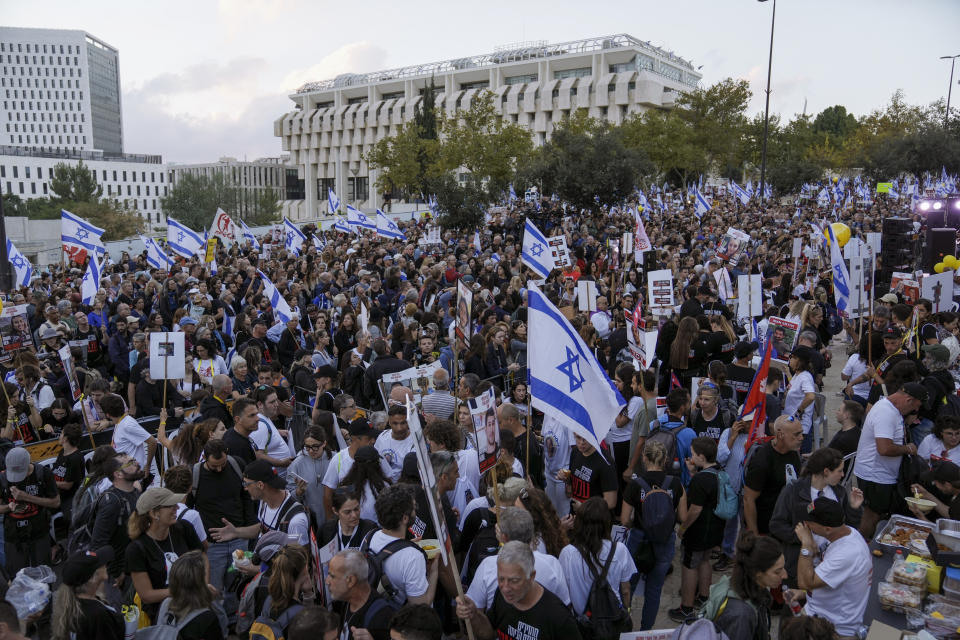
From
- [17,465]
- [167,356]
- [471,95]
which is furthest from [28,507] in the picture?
[471,95]

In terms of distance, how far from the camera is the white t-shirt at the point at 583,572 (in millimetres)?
4273

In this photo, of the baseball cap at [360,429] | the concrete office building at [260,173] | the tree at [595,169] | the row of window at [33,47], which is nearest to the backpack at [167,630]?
the baseball cap at [360,429]

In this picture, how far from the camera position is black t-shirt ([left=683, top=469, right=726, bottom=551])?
5.41 m

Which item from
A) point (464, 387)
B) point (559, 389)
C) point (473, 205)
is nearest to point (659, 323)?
point (464, 387)

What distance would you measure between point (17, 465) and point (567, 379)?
4579 millimetres

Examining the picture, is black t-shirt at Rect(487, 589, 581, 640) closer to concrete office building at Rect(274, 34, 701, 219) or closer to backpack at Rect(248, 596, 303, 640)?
backpack at Rect(248, 596, 303, 640)

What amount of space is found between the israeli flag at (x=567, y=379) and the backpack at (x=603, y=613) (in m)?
0.91

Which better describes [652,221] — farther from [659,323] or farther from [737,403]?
[737,403]

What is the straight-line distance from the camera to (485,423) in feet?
19.5

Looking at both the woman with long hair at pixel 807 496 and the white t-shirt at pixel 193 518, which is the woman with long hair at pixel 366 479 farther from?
the woman with long hair at pixel 807 496

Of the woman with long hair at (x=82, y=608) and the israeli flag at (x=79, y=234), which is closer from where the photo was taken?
the woman with long hair at (x=82, y=608)

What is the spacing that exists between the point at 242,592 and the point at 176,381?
14.5 feet

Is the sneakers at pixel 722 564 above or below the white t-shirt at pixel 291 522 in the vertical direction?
below

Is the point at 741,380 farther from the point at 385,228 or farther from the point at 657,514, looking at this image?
the point at 385,228
